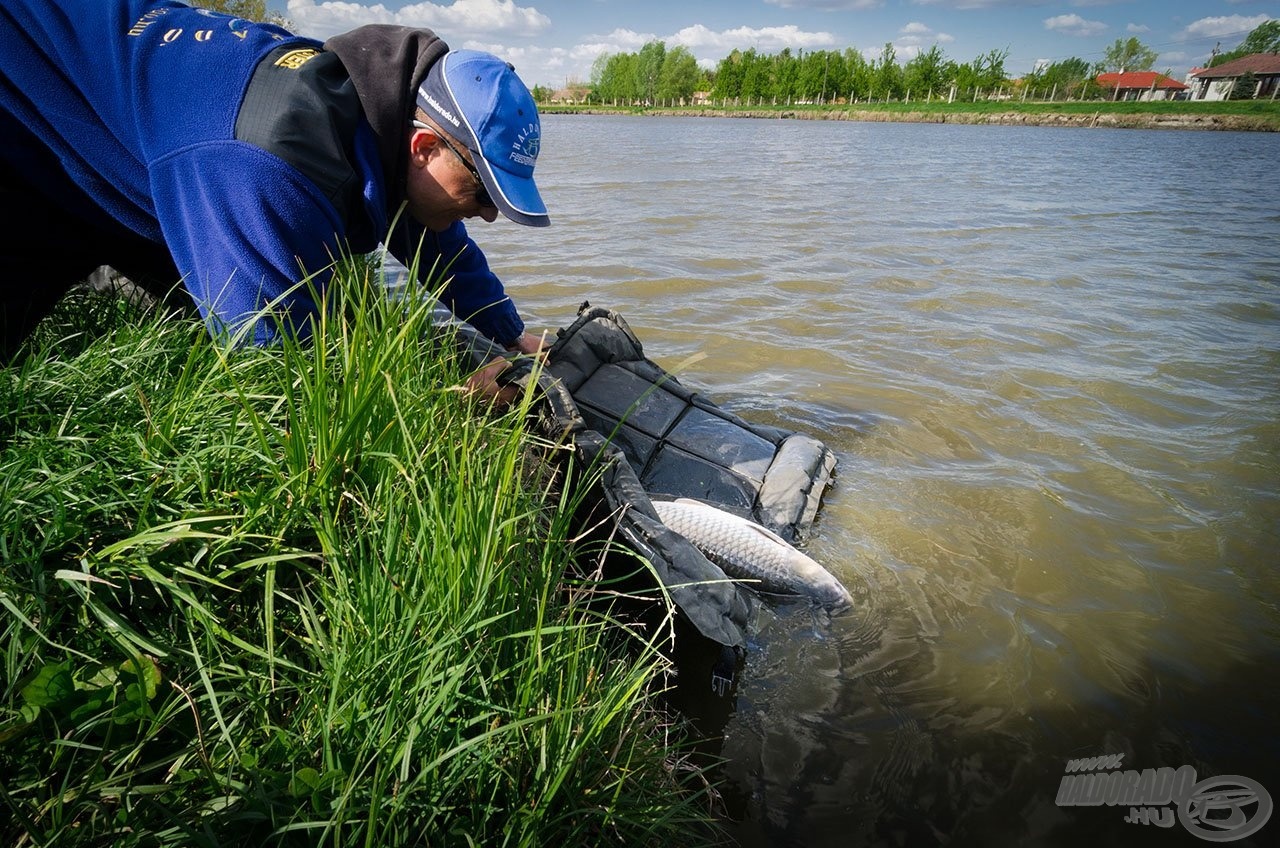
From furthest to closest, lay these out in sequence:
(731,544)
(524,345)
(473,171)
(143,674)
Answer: (524,345)
(731,544)
(473,171)
(143,674)

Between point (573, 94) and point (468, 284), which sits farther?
point (573, 94)

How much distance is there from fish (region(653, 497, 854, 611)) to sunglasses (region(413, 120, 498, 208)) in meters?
1.44

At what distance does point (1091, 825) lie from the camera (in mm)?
2256

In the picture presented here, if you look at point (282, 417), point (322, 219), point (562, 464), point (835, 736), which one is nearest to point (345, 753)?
point (282, 417)

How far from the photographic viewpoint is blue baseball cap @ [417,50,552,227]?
2418 millimetres

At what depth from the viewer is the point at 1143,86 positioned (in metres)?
85.3

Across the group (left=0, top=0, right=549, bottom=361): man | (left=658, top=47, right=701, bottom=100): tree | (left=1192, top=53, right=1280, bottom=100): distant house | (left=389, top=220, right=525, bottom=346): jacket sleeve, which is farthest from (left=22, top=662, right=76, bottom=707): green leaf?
(left=658, top=47, right=701, bottom=100): tree

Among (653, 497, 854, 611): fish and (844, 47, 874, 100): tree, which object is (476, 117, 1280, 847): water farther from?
(844, 47, 874, 100): tree

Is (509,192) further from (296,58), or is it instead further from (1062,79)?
(1062,79)

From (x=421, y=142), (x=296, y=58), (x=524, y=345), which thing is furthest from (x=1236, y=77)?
(x=296, y=58)

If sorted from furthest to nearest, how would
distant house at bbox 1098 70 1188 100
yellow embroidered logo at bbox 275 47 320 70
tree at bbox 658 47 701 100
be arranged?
tree at bbox 658 47 701 100, distant house at bbox 1098 70 1188 100, yellow embroidered logo at bbox 275 47 320 70

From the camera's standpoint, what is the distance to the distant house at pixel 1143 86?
8350cm

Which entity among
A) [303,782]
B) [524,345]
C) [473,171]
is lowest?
[524,345]

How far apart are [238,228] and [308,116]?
429 millimetres
